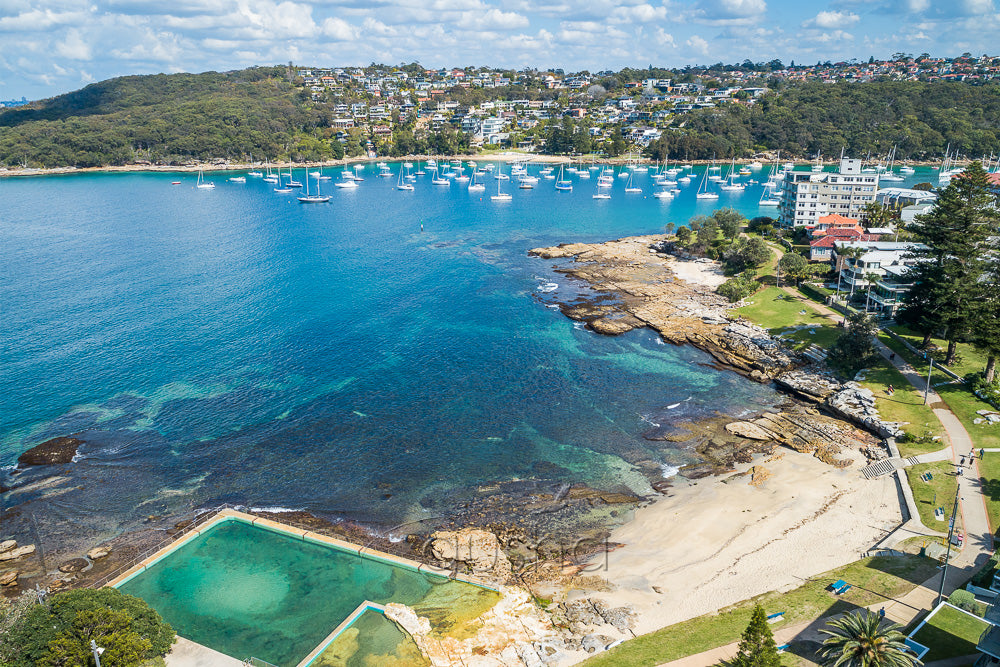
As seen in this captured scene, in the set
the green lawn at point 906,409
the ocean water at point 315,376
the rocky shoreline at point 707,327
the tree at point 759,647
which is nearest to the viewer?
the tree at point 759,647

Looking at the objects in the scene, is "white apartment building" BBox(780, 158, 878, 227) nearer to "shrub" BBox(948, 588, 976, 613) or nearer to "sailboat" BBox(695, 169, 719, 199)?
"sailboat" BBox(695, 169, 719, 199)

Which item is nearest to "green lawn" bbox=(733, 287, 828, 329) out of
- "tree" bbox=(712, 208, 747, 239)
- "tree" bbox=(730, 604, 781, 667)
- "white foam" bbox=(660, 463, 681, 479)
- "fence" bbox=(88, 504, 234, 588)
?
"tree" bbox=(712, 208, 747, 239)

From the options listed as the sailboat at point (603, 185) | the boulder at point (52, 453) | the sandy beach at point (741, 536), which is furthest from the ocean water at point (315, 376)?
the sailboat at point (603, 185)

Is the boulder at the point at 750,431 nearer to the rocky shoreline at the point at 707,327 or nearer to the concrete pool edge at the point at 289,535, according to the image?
the rocky shoreline at the point at 707,327

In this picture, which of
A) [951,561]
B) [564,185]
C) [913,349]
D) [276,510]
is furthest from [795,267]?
[564,185]

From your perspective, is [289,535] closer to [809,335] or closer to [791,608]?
[791,608]

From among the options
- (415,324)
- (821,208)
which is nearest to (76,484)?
(415,324)

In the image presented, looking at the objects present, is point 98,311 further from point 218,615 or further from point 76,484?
point 218,615
